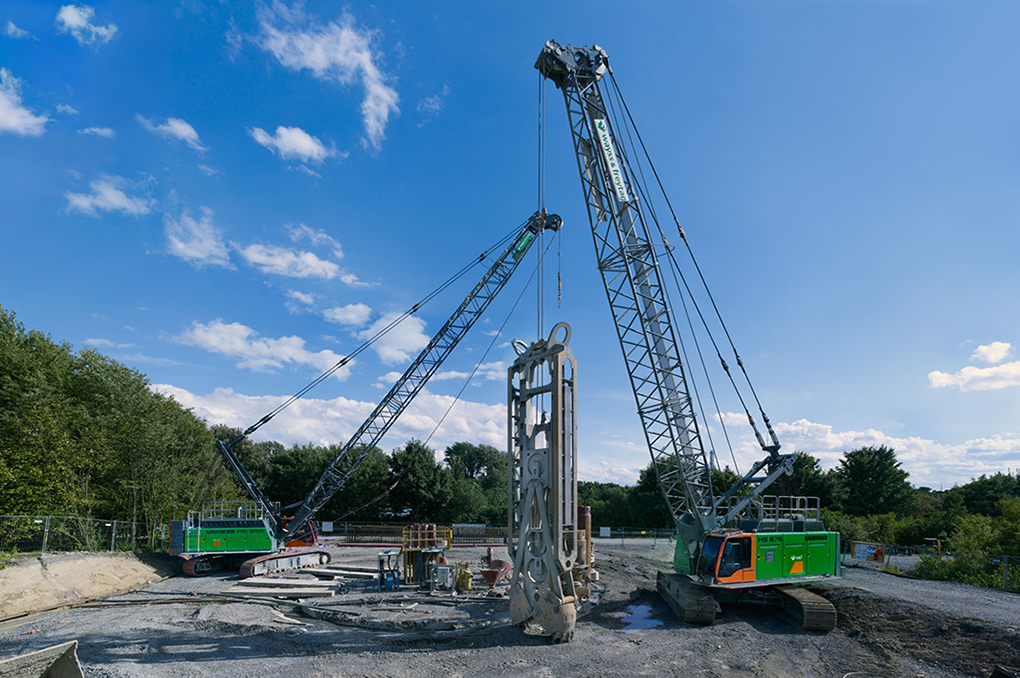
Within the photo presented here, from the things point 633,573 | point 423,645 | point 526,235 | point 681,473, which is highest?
point 526,235

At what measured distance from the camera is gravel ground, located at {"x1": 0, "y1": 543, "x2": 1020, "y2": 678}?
10031 mm

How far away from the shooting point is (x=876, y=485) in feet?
145

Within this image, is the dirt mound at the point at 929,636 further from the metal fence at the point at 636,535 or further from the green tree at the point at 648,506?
the green tree at the point at 648,506

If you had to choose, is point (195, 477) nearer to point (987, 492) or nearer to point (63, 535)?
point (63, 535)

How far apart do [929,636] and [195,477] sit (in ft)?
115

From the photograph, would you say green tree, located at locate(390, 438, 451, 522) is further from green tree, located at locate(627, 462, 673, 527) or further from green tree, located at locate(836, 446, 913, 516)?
green tree, located at locate(836, 446, 913, 516)

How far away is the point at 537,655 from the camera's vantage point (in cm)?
1060

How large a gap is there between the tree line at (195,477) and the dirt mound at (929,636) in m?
7.21

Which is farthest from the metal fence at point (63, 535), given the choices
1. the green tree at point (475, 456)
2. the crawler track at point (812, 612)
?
the green tree at point (475, 456)

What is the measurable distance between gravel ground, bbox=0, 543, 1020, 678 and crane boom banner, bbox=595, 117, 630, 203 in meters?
14.5

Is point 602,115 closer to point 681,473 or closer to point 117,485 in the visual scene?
point 681,473

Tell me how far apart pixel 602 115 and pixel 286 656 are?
66.6ft

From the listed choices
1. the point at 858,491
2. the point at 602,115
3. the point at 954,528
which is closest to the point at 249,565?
the point at 602,115

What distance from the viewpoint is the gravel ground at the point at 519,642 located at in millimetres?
10031
